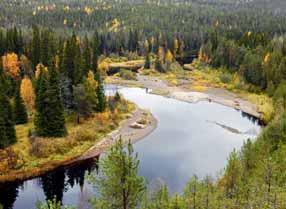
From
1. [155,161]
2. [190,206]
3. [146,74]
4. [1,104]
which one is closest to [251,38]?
[146,74]

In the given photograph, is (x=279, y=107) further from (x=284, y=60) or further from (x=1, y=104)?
(x=1, y=104)

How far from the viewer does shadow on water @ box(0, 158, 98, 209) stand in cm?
6431

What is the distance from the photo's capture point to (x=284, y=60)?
128 metres

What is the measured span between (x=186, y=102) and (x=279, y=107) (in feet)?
116

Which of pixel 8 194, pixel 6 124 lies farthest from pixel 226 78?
pixel 8 194

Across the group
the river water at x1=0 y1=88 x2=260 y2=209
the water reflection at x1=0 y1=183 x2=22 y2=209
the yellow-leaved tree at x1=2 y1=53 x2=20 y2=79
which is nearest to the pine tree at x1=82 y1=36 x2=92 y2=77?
the yellow-leaved tree at x1=2 y1=53 x2=20 y2=79

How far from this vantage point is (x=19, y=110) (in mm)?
87125

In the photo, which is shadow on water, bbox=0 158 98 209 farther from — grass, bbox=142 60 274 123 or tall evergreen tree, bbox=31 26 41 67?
grass, bbox=142 60 274 123

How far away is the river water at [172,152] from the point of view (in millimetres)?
65875

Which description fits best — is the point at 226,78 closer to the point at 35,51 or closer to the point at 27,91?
the point at 35,51

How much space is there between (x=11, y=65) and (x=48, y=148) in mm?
31486

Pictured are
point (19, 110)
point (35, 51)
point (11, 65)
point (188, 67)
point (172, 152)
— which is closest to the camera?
point (172, 152)

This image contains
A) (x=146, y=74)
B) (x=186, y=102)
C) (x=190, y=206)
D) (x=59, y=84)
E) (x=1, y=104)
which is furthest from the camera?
(x=146, y=74)

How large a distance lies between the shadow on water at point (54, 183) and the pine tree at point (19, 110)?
17553 mm
